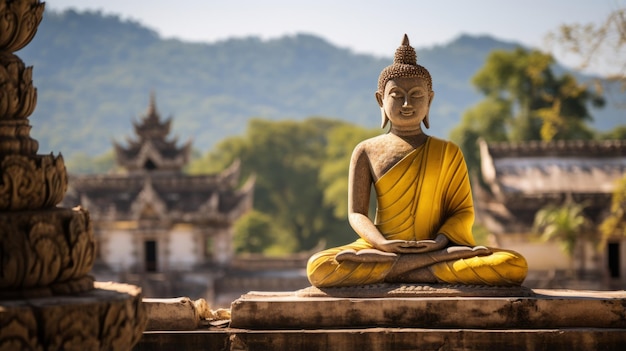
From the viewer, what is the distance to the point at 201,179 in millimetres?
39000

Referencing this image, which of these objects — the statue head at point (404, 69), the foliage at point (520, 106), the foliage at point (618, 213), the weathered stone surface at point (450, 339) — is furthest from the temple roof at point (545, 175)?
the weathered stone surface at point (450, 339)

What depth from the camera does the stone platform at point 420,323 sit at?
925cm

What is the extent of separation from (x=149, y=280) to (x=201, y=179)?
3917 mm

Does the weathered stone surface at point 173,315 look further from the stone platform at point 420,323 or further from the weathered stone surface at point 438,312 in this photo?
the weathered stone surface at point 438,312

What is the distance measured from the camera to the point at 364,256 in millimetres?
9828

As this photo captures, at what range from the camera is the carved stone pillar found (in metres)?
6.79

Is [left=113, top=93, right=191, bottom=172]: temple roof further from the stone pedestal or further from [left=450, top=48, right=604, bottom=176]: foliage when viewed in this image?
the stone pedestal

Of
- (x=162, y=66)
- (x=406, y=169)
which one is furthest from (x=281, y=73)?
(x=406, y=169)

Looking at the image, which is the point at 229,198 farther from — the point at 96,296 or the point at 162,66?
the point at 162,66

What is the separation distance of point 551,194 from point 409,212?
24.7m

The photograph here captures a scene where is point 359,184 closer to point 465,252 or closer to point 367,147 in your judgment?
point 367,147

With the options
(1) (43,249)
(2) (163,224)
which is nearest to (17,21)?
(1) (43,249)

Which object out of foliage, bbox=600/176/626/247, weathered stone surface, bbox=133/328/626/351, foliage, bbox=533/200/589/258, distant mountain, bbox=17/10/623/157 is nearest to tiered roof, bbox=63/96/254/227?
foliage, bbox=533/200/589/258

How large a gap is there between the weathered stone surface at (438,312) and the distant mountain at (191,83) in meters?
134
